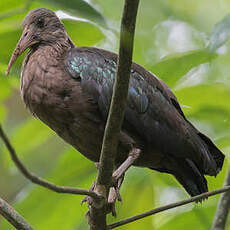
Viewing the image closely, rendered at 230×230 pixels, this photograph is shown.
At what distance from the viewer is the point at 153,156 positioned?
4074 mm

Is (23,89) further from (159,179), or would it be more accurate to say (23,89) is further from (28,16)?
(159,179)

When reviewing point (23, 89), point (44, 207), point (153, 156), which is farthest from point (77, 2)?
point (44, 207)

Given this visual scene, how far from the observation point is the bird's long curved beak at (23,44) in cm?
390

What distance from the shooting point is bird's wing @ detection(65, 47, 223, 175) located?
3867 mm

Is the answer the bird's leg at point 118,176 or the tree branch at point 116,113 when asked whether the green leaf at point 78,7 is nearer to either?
the tree branch at point 116,113

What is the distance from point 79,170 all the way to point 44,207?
1.44 ft

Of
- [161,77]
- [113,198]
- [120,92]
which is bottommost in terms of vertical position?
[113,198]

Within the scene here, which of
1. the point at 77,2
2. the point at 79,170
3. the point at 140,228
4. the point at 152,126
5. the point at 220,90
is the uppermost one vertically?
the point at 77,2

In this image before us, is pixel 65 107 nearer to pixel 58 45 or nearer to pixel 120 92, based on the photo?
pixel 58 45

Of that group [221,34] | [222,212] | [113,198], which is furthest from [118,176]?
[221,34]

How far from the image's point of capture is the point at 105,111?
12.4ft

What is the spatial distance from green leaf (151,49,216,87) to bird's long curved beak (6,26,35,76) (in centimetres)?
104

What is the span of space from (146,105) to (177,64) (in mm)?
399

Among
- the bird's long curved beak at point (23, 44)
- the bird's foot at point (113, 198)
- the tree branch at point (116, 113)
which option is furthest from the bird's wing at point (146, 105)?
the tree branch at point (116, 113)
